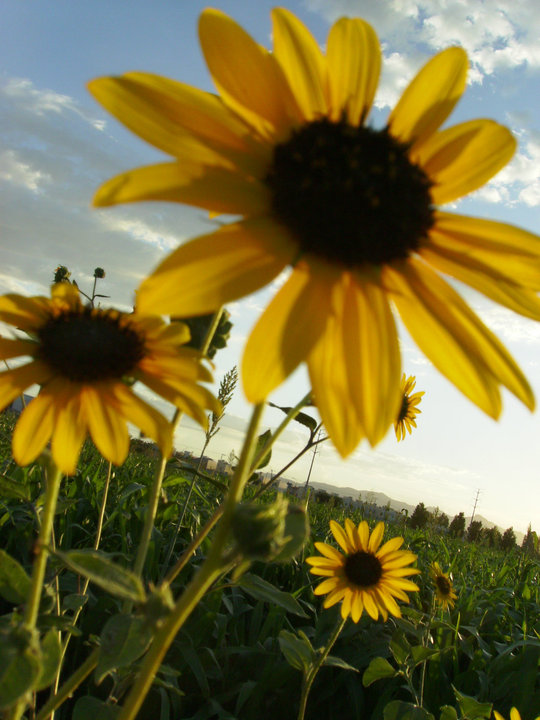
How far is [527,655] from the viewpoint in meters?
3.29

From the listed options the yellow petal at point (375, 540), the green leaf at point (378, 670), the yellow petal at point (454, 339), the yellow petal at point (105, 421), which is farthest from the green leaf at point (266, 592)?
the yellow petal at point (375, 540)

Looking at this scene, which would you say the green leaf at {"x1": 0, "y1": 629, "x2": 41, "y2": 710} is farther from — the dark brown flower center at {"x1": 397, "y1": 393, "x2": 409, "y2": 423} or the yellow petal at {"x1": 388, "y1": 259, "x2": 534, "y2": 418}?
the dark brown flower center at {"x1": 397, "y1": 393, "x2": 409, "y2": 423}

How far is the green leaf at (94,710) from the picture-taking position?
1125mm

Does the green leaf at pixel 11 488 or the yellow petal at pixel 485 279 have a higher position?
the yellow petal at pixel 485 279

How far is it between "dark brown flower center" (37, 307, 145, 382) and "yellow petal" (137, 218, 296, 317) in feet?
1.77

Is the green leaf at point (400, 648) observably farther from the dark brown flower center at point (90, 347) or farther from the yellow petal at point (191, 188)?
the yellow petal at point (191, 188)

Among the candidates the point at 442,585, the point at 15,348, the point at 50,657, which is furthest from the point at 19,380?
the point at 442,585

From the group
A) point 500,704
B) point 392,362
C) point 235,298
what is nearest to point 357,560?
point 500,704

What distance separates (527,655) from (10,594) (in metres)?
3.27

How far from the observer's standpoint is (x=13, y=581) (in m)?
1.02

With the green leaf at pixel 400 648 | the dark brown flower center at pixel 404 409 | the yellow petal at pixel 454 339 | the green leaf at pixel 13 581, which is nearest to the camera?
the yellow petal at pixel 454 339

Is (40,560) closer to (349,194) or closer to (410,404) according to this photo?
(349,194)

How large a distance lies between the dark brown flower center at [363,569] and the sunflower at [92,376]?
2001mm

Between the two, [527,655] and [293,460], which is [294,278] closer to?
[293,460]
